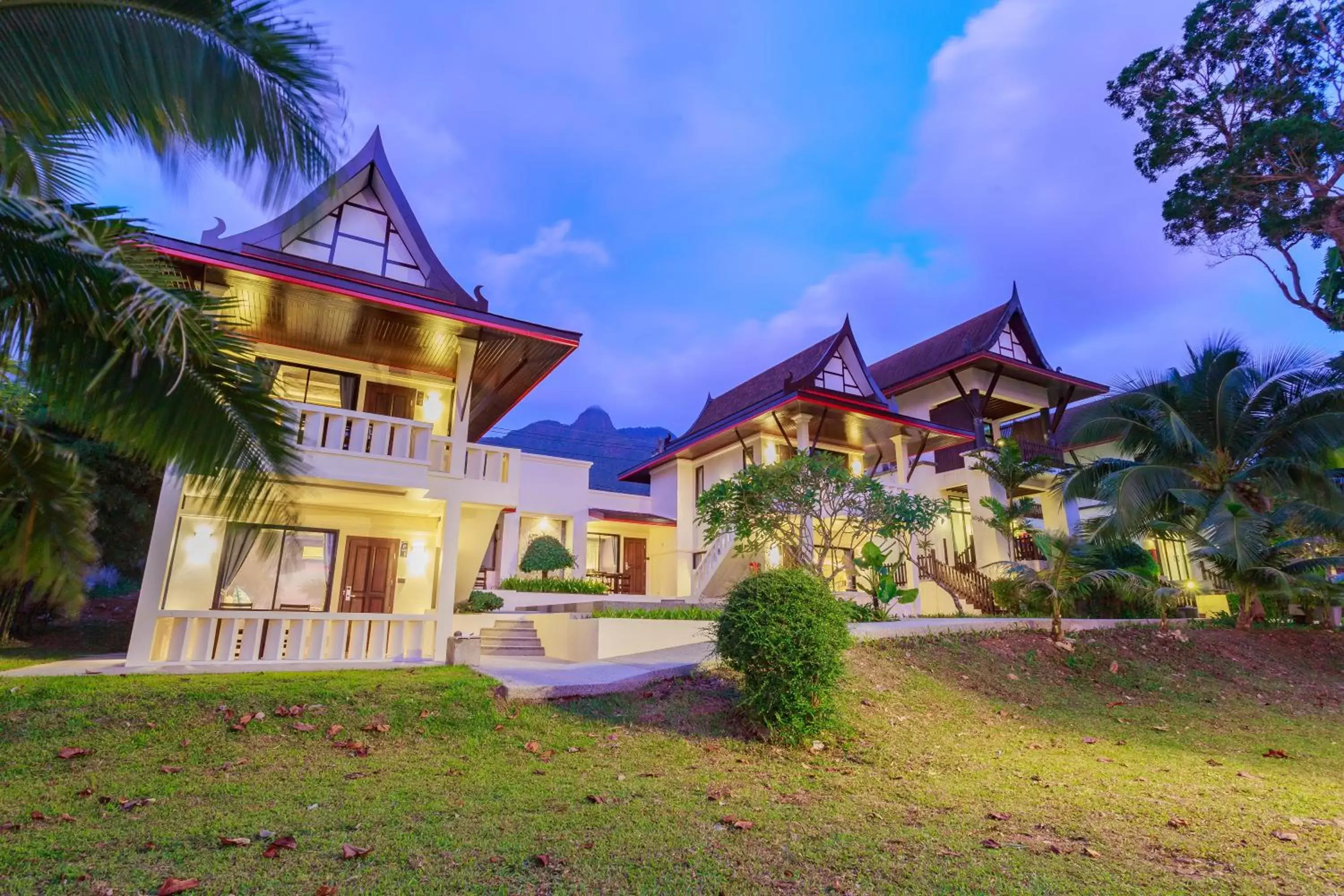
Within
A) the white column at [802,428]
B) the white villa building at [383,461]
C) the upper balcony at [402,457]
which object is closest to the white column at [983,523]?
the white villa building at [383,461]

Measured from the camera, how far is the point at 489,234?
565 ft

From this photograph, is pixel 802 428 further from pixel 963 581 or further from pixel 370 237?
pixel 370 237

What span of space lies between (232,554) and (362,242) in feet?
20.2

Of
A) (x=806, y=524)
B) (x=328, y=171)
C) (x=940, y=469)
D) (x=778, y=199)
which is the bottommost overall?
(x=806, y=524)

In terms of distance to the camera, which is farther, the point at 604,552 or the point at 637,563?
the point at 637,563

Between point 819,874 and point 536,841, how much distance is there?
1.54 metres

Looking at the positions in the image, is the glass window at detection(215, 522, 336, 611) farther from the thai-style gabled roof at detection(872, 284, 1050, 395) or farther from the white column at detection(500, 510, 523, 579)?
the thai-style gabled roof at detection(872, 284, 1050, 395)

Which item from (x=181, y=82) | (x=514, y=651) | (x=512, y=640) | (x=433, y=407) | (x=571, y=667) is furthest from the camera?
(x=433, y=407)

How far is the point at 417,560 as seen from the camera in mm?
13578

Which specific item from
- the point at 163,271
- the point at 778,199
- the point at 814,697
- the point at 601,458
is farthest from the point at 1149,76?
the point at 778,199

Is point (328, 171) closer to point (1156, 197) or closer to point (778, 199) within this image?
point (1156, 197)

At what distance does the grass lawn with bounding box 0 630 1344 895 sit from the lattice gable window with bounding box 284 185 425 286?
7.64 meters

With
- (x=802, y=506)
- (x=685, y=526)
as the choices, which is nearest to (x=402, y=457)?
(x=802, y=506)

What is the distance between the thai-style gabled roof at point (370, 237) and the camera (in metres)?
12.1
